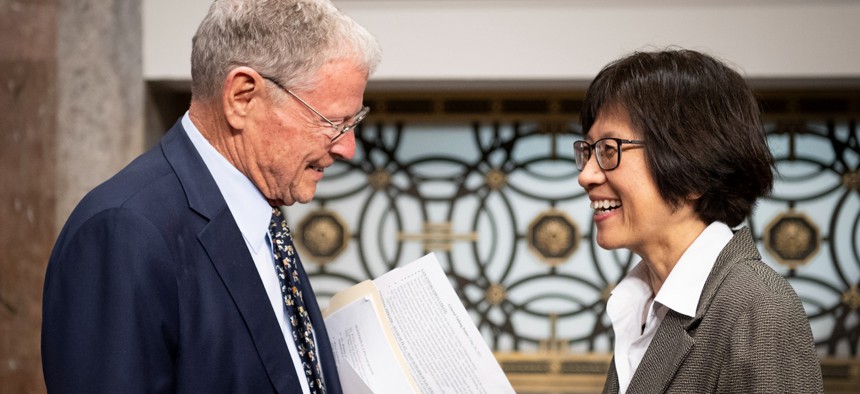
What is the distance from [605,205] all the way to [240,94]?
763mm

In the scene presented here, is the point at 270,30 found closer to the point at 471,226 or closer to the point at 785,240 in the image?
Answer: the point at 471,226

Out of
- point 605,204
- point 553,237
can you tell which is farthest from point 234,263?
point 553,237

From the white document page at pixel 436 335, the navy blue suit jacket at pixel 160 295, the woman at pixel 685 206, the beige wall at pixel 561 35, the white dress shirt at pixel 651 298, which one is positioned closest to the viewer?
the navy blue suit jacket at pixel 160 295

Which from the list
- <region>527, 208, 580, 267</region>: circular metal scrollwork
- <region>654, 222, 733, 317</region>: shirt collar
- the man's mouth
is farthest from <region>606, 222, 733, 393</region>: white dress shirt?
<region>527, 208, 580, 267</region>: circular metal scrollwork

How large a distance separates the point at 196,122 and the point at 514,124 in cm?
228

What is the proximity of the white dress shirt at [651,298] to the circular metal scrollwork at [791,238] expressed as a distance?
1974 mm

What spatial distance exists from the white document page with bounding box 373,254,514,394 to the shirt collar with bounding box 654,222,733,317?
0.36 metres

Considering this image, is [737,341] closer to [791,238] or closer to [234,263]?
[234,263]

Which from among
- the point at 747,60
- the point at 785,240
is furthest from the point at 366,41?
Result: the point at 785,240

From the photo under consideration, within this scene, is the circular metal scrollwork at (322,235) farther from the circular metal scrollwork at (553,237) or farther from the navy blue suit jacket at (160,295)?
the navy blue suit jacket at (160,295)

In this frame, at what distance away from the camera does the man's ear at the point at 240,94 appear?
1317mm

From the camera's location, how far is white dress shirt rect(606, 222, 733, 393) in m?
1.50

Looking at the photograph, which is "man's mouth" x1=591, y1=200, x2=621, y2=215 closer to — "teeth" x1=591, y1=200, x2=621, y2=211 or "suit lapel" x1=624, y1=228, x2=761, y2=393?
"teeth" x1=591, y1=200, x2=621, y2=211

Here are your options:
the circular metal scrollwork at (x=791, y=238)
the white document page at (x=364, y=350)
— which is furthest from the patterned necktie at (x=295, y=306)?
the circular metal scrollwork at (x=791, y=238)
